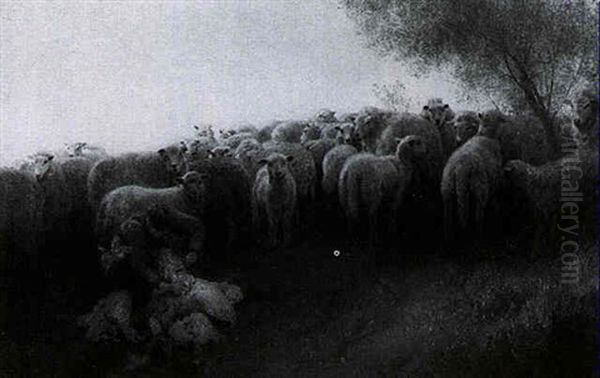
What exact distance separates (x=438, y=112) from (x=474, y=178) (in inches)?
23.3

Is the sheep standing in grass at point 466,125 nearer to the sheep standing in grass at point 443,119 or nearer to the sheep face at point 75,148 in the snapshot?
the sheep standing in grass at point 443,119

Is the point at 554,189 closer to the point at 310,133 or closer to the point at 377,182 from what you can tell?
the point at 377,182

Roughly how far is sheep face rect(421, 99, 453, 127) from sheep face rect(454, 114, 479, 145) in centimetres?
9

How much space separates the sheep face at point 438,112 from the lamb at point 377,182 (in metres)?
0.21

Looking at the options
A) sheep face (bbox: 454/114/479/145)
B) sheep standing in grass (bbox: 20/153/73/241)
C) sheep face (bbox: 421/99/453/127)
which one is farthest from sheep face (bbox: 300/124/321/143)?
sheep standing in grass (bbox: 20/153/73/241)

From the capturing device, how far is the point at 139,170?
846 cm

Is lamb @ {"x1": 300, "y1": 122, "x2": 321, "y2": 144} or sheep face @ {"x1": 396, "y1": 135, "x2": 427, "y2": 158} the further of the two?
lamb @ {"x1": 300, "y1": 122, "x2": 321, "y2": 144}

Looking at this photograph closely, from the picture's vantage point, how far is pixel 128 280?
26.7 ft

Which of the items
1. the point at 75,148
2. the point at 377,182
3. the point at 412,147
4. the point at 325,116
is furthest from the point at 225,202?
the point at 412,147

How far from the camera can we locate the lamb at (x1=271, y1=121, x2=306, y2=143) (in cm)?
828

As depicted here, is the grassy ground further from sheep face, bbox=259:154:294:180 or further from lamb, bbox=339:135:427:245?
sheep face, bbox=259:154:294:180

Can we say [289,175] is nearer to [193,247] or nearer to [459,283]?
[193,247]

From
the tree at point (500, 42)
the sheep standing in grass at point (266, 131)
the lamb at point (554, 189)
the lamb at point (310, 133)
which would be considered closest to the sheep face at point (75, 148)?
the sheep standing in grass at point (266, 131)

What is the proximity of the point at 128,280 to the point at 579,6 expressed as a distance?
4.08 meters
